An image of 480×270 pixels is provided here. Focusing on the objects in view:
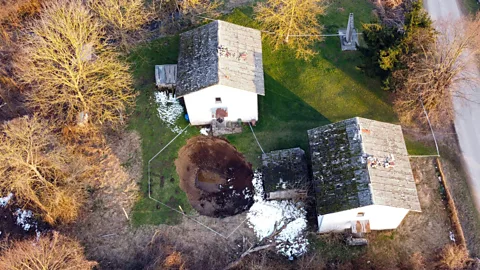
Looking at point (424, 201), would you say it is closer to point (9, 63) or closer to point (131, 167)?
point (131, 167)

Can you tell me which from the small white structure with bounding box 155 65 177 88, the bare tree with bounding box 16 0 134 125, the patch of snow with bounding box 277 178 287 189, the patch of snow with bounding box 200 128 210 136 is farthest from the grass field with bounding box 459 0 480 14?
the bare tree with bounding box 16 0 134 125

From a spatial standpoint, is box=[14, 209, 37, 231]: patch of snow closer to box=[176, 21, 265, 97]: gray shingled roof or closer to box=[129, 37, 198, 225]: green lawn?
box=[129, 37, 198, 225]: green lawn

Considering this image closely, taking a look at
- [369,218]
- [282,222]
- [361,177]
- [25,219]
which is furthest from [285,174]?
[25,219]

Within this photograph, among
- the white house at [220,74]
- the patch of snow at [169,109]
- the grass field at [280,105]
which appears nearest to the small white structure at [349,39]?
the grass field at [280,105]

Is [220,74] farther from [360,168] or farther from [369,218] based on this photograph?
[369,218]

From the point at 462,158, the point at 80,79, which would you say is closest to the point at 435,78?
the point at 462,158

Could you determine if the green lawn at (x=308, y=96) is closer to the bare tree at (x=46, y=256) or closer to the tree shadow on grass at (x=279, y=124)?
the tree shadow on grass at (x=279, y=124)
